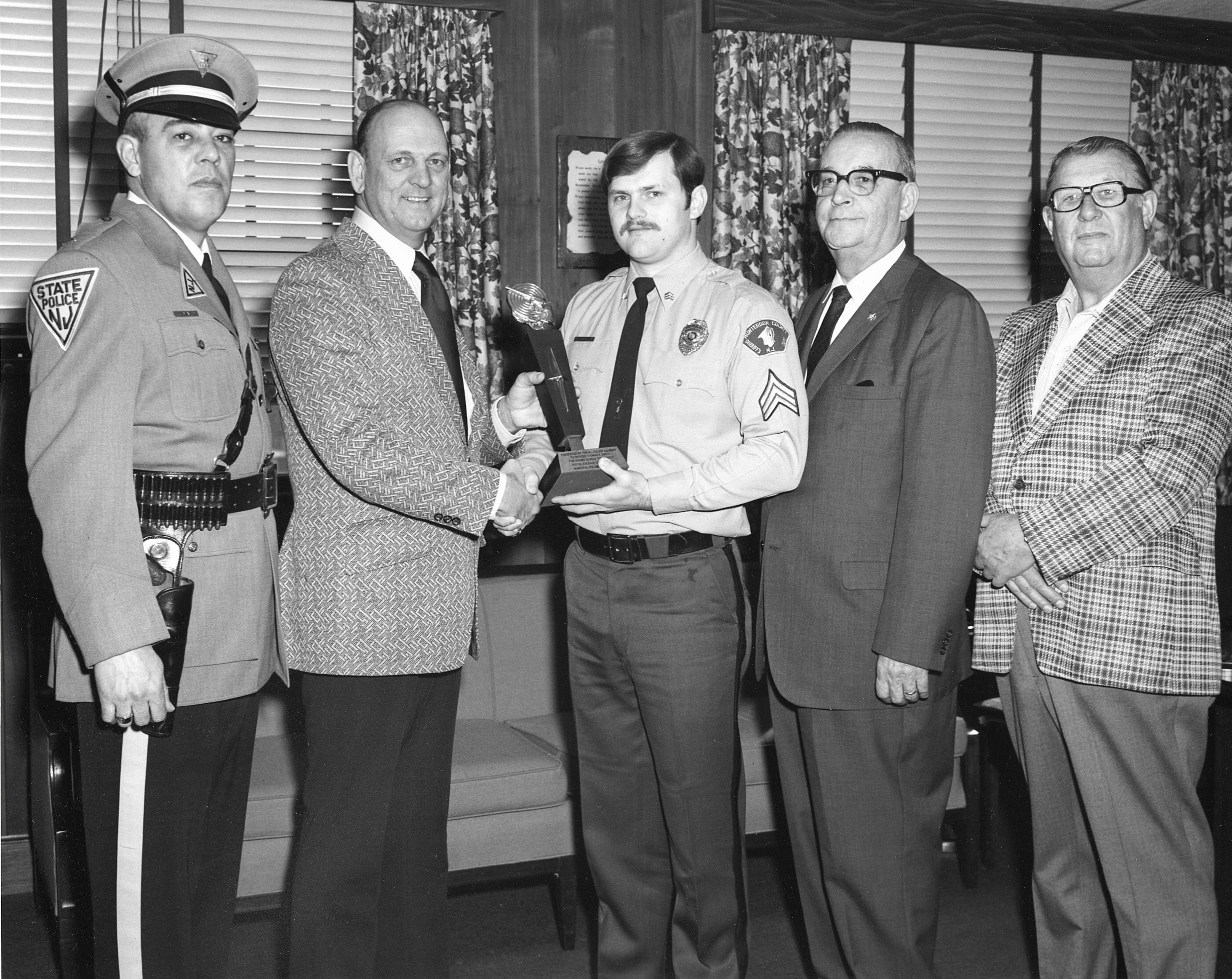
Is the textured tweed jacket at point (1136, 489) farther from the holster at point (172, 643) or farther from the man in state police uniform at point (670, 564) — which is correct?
the holster at point (172, 643)

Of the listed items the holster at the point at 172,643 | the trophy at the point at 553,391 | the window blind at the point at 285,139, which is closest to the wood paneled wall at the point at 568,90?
the window blind at the point at 285,139

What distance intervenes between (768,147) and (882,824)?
2.85 meters

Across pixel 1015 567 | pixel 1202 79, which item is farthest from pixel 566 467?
pixel 1202 79

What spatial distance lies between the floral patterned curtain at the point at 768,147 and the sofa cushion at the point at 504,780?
1999mm

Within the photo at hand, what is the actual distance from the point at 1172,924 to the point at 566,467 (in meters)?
1.46

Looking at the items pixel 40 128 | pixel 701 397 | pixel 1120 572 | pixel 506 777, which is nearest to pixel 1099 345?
pixel 1120 572

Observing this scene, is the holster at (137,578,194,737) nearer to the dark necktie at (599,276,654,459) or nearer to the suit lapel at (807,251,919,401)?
the dark necktie at (599,276,654,459)

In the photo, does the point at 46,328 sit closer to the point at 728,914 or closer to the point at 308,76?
the point at 728,914

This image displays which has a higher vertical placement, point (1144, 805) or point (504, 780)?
point (1144, 805)

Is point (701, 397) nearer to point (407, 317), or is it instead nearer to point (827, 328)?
point (827, 328)

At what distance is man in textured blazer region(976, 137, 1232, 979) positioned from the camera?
234 centimetres

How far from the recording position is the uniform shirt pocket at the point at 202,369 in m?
2.07

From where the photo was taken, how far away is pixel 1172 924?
2.36 m

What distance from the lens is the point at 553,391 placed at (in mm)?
2518
